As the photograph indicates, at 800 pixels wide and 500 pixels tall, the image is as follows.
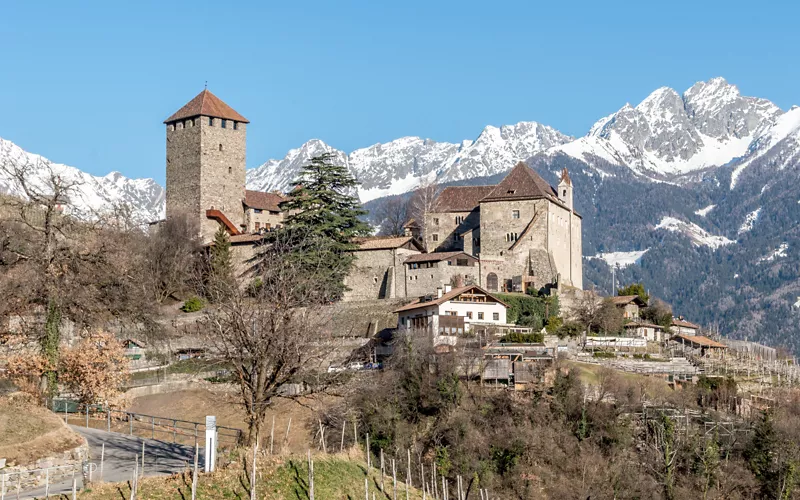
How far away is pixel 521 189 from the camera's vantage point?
78.9 metres

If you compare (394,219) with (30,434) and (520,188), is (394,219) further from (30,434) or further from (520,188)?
(30,434)

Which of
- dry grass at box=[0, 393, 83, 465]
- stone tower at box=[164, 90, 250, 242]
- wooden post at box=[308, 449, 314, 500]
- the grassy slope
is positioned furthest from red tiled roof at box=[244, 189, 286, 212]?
wooden post at box=[308, 449, 314, 500]

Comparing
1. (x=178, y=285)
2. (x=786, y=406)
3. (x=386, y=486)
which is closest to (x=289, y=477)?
(x=386, y=486)

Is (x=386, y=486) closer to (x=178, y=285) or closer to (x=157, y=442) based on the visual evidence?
(x=157, y=442)

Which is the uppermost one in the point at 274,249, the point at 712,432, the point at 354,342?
the point at 274,249

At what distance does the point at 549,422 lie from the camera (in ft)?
181

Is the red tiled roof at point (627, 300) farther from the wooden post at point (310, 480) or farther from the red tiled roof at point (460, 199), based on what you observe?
the wooden post at point (310, 480)

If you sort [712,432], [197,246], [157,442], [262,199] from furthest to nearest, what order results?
[262,199]
[197,246]
[712,432]
[157,442]

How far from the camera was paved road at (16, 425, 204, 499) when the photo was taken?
92.0 ft

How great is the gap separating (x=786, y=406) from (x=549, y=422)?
1390 cm

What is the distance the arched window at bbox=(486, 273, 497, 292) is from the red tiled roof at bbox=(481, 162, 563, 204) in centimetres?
597

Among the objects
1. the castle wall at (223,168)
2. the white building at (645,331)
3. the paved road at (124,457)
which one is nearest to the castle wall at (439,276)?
the white building at (645,331)

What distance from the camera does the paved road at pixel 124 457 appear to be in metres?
28.0

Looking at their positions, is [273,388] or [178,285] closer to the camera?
[273,388]
